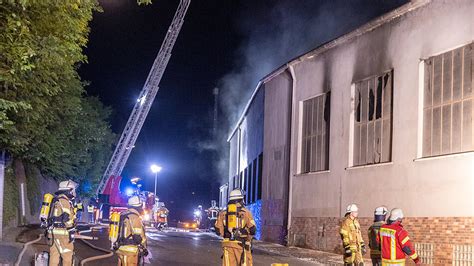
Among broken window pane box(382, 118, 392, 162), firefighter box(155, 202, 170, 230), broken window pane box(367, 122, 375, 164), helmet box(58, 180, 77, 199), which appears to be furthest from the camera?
firefighter box(155, 202, 170, 230)

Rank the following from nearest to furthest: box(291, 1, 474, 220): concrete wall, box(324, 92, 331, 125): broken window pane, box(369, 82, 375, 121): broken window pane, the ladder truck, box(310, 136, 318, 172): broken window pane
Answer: box(291, 1, 474, 220): concrete wall < box(369, 82, 375, 121): broken window pane < box(324, 92, 331, 125): broken window pane < box(310, 136, 318, 172): broken window pane < the ladder truck

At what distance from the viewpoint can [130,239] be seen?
30.1 feet

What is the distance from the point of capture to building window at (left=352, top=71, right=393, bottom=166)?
58.2 feet

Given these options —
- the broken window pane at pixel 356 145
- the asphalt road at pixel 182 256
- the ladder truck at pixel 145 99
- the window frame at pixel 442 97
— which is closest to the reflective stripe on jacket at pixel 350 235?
the window frame at pixel 442 97

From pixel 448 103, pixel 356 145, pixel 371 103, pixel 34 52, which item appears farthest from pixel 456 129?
pixel 34 52

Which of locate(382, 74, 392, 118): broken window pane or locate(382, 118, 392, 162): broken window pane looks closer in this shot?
locate(382, 118, 392, 162): broken window pane

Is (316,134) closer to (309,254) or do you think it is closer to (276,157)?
(276,157)

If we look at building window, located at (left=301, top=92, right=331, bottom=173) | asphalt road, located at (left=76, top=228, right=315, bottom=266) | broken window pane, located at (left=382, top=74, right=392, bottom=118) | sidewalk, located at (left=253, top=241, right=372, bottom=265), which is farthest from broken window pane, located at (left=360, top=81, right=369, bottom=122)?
asphalt road, located at (left=76, top=228, right=315, bottom=266)

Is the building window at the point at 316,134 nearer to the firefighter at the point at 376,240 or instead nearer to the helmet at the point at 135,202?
the firefighter at the point at 376,240

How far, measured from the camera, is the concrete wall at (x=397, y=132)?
14.8m

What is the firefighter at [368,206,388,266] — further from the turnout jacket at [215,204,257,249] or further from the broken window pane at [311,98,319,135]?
the broken window pane at [311,98,319,135]

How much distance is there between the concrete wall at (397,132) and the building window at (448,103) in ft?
0.80

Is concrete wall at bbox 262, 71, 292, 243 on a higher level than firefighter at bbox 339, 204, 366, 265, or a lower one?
higher

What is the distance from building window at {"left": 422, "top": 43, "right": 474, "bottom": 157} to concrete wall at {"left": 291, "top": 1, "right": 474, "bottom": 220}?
0.24 m
